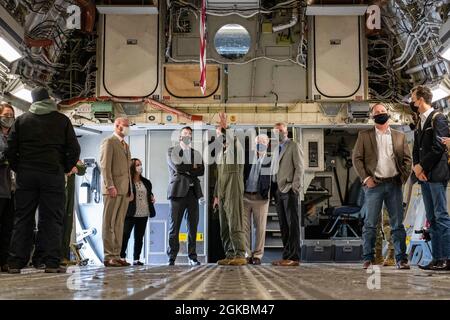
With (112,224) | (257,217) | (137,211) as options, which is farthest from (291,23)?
(112,224)

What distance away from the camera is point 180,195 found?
781 cm

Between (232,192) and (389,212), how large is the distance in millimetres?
1959

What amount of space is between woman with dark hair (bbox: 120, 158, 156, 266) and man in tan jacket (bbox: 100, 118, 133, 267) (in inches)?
41.8

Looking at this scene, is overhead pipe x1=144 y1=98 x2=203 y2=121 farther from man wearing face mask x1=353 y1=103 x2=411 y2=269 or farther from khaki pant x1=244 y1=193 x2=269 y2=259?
man wearing face mask x1=353 y1=103 x2=411 y2=269

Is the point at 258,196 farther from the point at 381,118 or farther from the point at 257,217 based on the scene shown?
the point at 381,118

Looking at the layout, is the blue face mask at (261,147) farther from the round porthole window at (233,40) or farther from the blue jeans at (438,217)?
the round porthole window at (233,40)

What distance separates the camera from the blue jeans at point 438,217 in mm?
5109

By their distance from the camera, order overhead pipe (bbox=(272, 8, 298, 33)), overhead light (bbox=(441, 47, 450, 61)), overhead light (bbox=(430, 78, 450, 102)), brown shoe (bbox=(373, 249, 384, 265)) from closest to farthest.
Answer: brown shoe (bbox=(373, 249, 384, 265)) < overhead light (bbox=(441, 47, 450, 61)) < overhead light (bbox=(430, 78, 450, 102)) < overhead pipe (bbox=(272, 8, 298, 33))

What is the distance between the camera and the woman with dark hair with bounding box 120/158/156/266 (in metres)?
8.05

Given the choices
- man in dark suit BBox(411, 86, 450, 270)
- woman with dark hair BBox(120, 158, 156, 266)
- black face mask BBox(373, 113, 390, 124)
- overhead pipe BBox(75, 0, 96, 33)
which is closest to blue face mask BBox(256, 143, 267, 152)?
woman with dark hair BBox(120, 158, 156, 266)

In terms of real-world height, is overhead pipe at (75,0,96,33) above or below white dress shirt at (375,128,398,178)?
above

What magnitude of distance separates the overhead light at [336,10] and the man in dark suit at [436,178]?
5679 millimetres

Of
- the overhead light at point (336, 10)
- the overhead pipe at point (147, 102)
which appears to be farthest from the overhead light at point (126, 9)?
the overhead light at point (336, 10)
